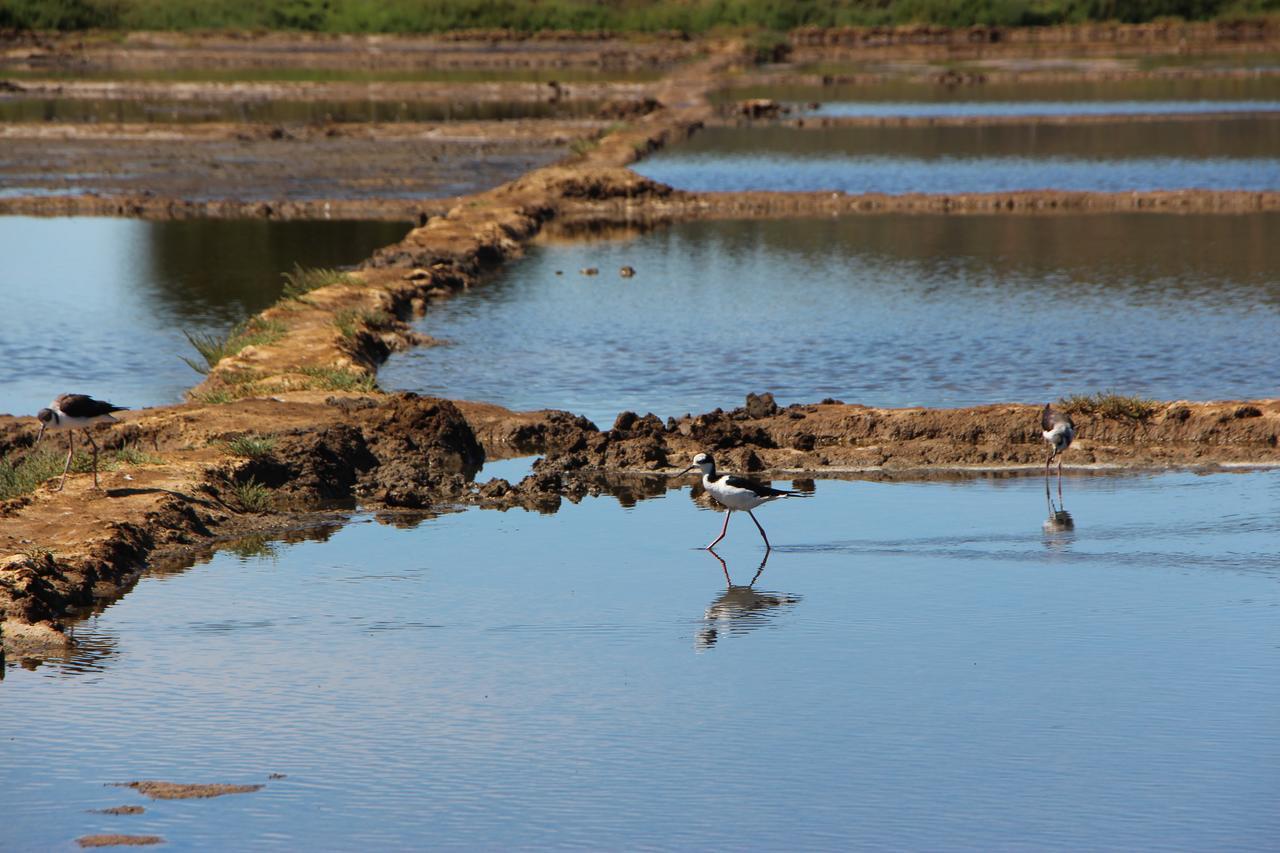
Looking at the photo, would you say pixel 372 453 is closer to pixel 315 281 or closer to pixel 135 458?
pixel 135 458

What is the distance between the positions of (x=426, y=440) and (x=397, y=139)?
37.2 meters

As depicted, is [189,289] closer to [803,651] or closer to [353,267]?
[353,267]

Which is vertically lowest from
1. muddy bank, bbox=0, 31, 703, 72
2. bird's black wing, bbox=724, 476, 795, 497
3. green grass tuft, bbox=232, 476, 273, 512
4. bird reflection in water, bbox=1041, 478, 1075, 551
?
bird reflection in water, bbox=1041, 478, 1075, 551

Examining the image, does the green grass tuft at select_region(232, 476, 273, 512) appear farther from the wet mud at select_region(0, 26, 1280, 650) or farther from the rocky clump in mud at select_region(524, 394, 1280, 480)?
the rocky clump in mud at select_region(524, 394, 1280, 480)

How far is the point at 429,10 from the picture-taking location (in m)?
94.1

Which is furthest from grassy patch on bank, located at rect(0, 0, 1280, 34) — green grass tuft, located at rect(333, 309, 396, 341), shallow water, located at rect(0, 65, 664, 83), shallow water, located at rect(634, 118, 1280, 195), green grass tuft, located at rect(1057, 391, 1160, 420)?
green grass tuft, located at rect(1057, 391, 1160, 420)

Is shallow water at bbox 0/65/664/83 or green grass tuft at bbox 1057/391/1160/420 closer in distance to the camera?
green grass tuft at bbox 1057/391/1160/420

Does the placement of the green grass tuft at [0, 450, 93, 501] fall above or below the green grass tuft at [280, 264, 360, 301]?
below

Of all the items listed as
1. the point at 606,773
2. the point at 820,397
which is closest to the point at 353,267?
the point at 820,397

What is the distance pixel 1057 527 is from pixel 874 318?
9661 mm

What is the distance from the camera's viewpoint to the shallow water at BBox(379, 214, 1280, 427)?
61.2 feet

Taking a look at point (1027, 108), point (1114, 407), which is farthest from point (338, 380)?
point (1027, 108)

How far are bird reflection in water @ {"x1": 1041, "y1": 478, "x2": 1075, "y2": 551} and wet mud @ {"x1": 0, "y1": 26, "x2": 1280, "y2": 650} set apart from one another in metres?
1.30

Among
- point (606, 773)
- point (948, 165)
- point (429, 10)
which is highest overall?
point (429, 10)
